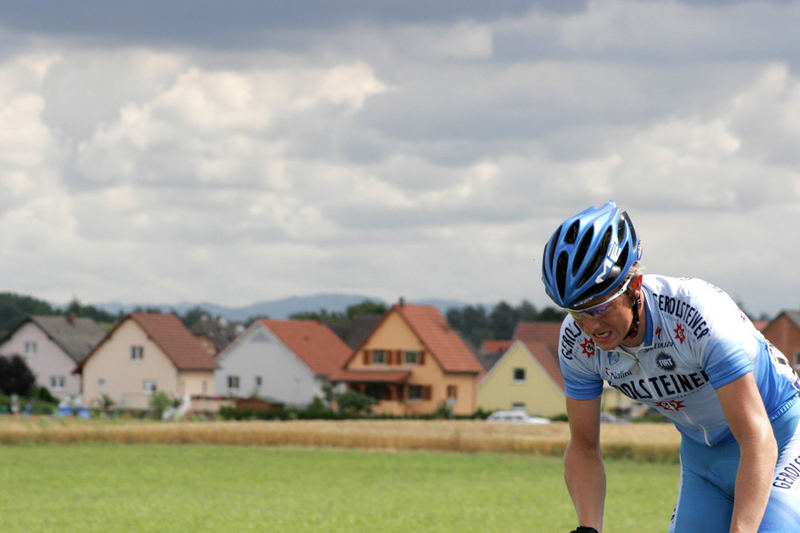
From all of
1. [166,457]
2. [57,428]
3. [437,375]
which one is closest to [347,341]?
[437,375]

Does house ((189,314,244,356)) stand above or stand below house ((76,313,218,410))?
above

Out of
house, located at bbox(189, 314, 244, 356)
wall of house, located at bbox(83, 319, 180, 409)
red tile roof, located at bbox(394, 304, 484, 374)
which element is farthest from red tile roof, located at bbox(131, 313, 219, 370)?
house, located at bbox(189, 314, 244, 356)

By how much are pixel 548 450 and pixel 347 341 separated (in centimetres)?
6965

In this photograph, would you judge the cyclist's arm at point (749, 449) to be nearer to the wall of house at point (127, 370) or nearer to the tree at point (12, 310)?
the wall of house at point (127, 370)

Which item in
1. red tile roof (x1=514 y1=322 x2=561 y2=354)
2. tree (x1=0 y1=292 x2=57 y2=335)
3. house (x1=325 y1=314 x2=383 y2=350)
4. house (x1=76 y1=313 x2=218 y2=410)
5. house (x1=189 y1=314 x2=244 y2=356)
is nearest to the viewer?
house (x1=76 y1=313 x2=218 y2=410)

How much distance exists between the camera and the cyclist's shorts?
16.9 feet

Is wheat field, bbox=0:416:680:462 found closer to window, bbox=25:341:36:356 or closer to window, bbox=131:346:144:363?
window, bbox=131:346:144:363

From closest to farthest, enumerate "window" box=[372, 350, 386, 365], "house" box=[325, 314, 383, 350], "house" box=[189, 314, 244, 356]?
"window" box=[372, 350, 386, 365] < "house" box=[325, 314, 383, 350] < "house" box=[189, 314, 244, 356]

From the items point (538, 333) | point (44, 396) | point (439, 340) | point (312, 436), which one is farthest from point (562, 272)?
point (538, 333)

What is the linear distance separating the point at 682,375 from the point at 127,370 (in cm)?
9500

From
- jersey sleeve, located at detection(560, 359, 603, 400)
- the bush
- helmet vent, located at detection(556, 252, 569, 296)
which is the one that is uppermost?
helmet vent, located at detection(556, 252, 569, 296)

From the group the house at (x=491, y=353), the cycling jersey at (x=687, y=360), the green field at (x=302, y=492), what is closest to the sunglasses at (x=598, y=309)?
the cycling jersey at (x=687, y=360)

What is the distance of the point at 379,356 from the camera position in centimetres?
9125

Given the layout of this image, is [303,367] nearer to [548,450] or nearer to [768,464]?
[548,450]
